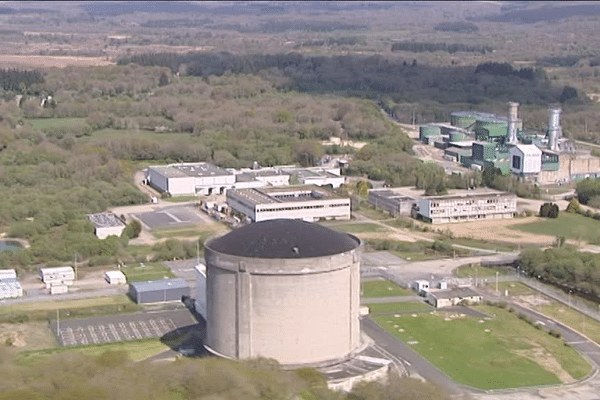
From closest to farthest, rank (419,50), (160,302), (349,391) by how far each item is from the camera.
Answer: (349,391) → (160,302) → (419,50)

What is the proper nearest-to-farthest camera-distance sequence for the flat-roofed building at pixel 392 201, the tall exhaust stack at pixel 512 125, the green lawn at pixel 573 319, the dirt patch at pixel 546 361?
the dirt patch at pixel 546 361 < the green lawn at pixel 573 319 < the flat-roofed building at pixel 392 201 < the tall exhaust stack at pixel 512 125

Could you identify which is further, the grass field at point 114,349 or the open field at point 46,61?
the open field at point 46,61

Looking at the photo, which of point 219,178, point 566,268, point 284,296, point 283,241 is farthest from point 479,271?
point 219,178

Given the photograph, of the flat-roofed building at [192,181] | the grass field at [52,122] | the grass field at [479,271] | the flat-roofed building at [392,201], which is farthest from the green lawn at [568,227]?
the grass field at [52,122]

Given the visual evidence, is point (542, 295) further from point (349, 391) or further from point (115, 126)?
point (115, 126)

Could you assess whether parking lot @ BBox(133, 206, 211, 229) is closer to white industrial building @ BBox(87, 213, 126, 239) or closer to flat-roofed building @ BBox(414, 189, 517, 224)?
white industrial building @ BBox(87, 213, 126, 239)

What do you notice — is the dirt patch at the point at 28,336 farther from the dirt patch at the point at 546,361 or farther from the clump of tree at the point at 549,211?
the clump of tree at the point at 549,211

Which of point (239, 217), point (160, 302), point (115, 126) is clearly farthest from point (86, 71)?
point (160, 302)

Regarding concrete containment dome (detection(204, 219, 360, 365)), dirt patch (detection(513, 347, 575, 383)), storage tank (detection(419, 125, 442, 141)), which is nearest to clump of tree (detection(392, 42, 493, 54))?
storage tank (detection(419, 125, 442, 141))
